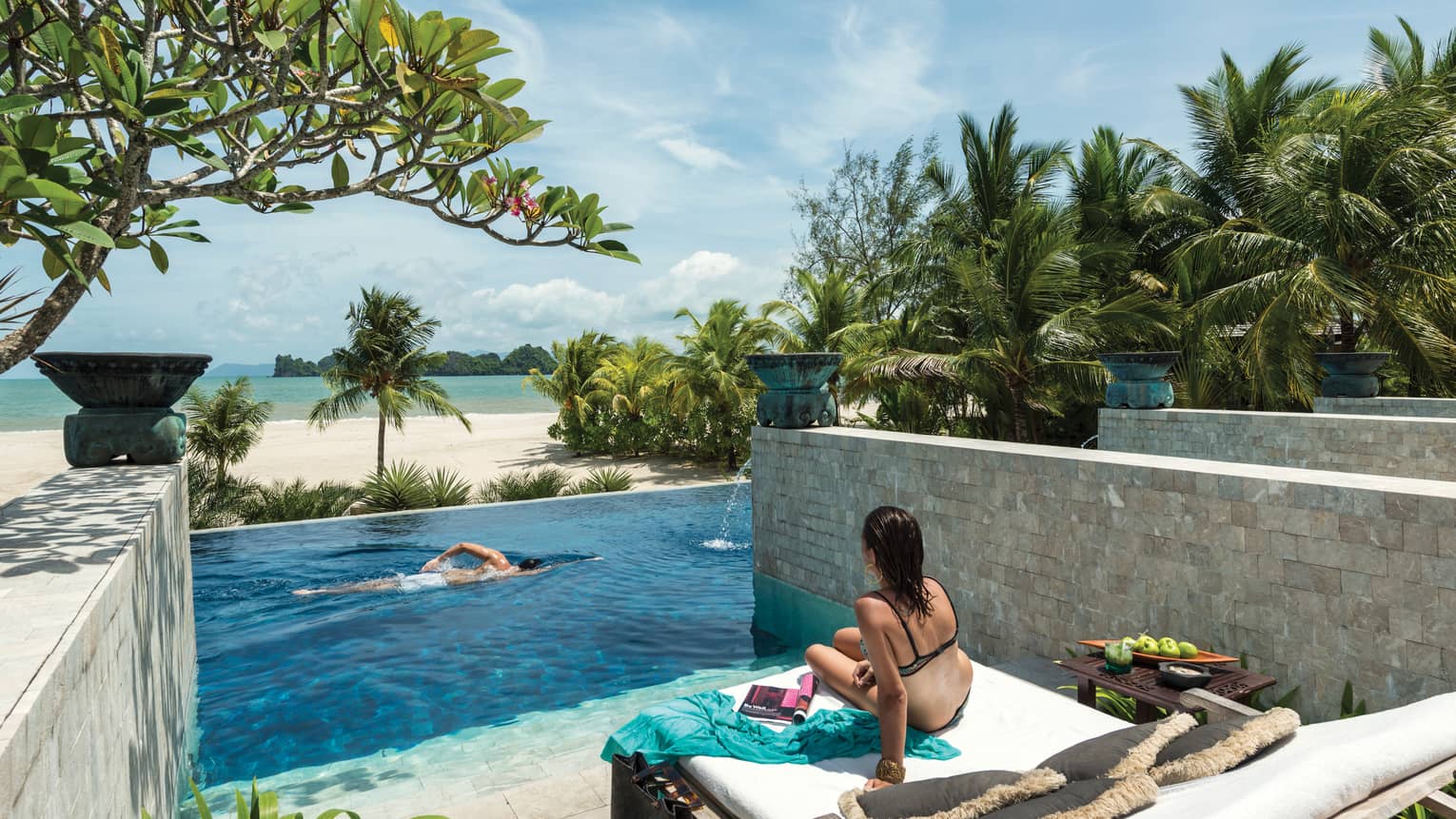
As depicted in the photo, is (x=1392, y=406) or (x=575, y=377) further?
(x=575, y=377)

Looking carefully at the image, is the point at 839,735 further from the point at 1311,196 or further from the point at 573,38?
the point at 1311,196

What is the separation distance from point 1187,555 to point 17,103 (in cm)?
566

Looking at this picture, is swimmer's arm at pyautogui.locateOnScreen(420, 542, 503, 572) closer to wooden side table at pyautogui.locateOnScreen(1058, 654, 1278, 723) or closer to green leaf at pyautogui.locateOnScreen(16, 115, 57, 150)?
wooden side table at pyautogui.locateOnScreen(1058, 654, 1278, 723)

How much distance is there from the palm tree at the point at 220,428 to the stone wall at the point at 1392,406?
18.0 metres

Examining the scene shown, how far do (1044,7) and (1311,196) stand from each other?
634 cm

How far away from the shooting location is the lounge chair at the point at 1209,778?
6.27 feet

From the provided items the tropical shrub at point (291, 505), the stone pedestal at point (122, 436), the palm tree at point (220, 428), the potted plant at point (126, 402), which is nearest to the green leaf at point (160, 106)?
the potted plant at point (126, 402)

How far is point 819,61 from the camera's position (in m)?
→ 13.8

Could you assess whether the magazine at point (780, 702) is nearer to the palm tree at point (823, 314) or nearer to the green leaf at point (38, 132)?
the green leaf at point (38, 132)

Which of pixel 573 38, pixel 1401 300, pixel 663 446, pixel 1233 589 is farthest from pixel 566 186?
pixel 663 446

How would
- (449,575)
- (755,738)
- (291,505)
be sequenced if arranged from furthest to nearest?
1. (291,505)
2. (449,575)
3. (755,738)

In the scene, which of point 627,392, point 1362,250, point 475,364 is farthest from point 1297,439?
point 475,364

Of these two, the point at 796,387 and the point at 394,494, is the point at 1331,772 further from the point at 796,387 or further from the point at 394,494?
the point at 394,494

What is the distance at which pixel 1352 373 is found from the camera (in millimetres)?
10859
